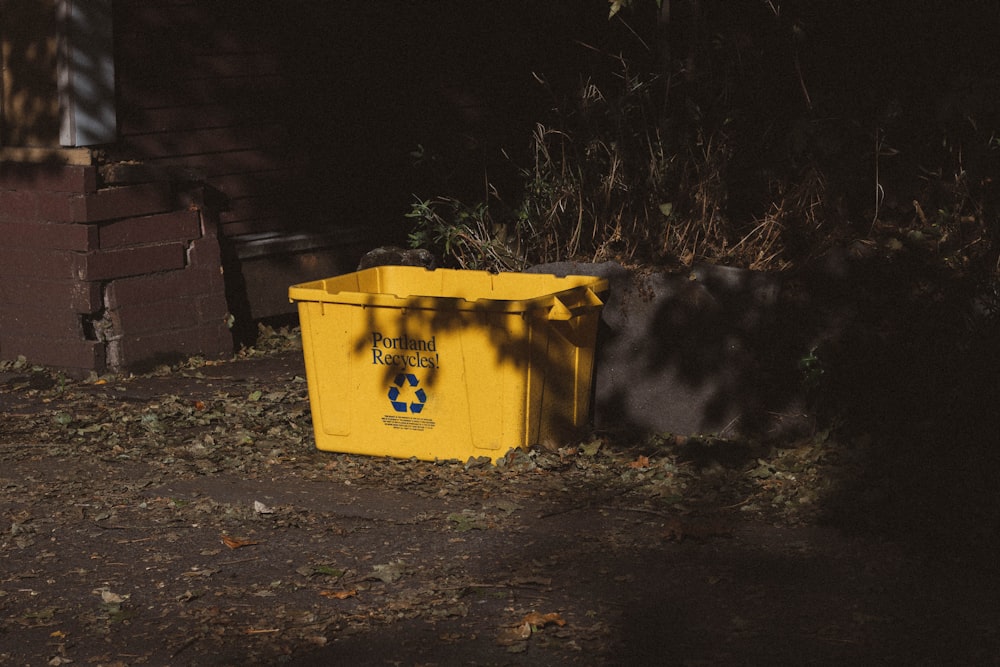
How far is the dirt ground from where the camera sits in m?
4.11

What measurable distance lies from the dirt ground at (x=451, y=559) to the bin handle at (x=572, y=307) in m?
0.63

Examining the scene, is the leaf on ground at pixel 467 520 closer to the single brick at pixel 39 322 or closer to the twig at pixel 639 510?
the twig at pixel 639 510

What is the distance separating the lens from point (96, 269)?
8062mm

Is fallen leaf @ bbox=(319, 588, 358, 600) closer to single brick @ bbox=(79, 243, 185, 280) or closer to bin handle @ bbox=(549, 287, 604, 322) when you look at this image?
bin handle @ bbox=(549, 287, 604, 322)

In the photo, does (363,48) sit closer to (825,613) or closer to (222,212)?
(222,212)

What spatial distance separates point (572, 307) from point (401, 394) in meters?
0.83

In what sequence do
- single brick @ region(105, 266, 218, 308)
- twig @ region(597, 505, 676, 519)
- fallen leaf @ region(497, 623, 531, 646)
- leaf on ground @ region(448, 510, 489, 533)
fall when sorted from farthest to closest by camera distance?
single brick @ region(105, 266, 218, 308), twig @ region(597, 505, 676, 519), leaf on ground @ region(448, 510, 489, 533), fallen leaf @ region(497, 623, 531, 646)

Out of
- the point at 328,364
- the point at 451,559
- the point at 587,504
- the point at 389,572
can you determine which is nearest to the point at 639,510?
the point at 587,504

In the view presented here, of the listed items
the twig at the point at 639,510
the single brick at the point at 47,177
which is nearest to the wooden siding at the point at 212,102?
the single brick at the point at 47,177

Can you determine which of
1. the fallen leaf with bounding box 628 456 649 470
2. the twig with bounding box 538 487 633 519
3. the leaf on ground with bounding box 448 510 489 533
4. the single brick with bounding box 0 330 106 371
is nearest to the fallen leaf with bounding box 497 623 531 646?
the leaf on ground with bounding box 448 510 489 533

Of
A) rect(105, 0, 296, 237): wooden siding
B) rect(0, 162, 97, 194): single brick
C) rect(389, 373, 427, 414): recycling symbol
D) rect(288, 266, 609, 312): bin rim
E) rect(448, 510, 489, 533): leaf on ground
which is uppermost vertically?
rect(105, 0, 296, 237): wooden siding

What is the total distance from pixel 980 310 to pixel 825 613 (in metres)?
2.18

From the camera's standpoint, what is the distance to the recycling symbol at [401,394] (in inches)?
241

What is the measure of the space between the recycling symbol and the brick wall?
2693 millimetres
